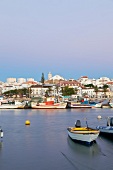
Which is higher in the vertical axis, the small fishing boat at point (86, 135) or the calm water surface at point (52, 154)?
the small fishing boat at point (86, 135)

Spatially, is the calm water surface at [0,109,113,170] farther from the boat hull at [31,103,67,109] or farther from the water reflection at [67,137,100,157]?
the boat hull at [31,103,67,109]

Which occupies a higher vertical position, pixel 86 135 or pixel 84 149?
pixel 86 135

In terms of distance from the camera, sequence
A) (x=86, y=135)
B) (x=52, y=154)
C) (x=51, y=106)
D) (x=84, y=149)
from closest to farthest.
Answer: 1. (x=52, y=154)
2. (x=84, y=149)
3. (x=86, y=135)
4. (x=51, y=106)

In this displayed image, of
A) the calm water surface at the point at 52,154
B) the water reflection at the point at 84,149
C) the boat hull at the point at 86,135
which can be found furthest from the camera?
the boat hull at the point at 86,135

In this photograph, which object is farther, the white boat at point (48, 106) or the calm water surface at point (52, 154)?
the white boat at point (48, 106)

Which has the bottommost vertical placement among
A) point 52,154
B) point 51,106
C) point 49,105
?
point 52,154

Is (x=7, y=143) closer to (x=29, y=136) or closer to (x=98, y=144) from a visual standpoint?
(x=29, y=136)

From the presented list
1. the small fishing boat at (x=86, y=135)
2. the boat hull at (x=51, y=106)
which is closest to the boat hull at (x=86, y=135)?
the small fishing boat at (x=86, y=135)

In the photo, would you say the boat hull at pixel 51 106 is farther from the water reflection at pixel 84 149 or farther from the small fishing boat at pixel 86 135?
the small fishing boat at pixel 86 135

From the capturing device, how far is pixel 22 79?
19075 centimetres

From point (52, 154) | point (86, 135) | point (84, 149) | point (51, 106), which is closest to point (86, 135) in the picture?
point (86, 135)

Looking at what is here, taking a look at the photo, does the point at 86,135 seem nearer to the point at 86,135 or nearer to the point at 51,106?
the point at 86,135

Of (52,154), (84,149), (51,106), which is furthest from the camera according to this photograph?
(51,106)

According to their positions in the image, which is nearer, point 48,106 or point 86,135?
A: point 86,135
